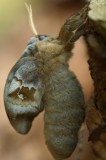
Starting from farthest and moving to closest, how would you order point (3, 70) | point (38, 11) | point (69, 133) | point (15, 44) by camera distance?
point (38, 11) → point (15, 44) → point (3, 70) → point (69, 133)

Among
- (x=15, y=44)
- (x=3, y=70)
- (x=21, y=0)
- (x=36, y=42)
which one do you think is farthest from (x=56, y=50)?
(x=21, y=0)

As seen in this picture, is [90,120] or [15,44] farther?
[15,44]

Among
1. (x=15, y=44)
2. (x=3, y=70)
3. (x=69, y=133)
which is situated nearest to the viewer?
(x=69, y=133)

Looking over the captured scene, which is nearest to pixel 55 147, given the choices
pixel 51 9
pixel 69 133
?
pixel 69 133

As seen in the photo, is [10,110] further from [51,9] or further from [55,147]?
[51,9]

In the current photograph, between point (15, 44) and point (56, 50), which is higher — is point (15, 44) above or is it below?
below

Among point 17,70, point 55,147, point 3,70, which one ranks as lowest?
point 3,70
